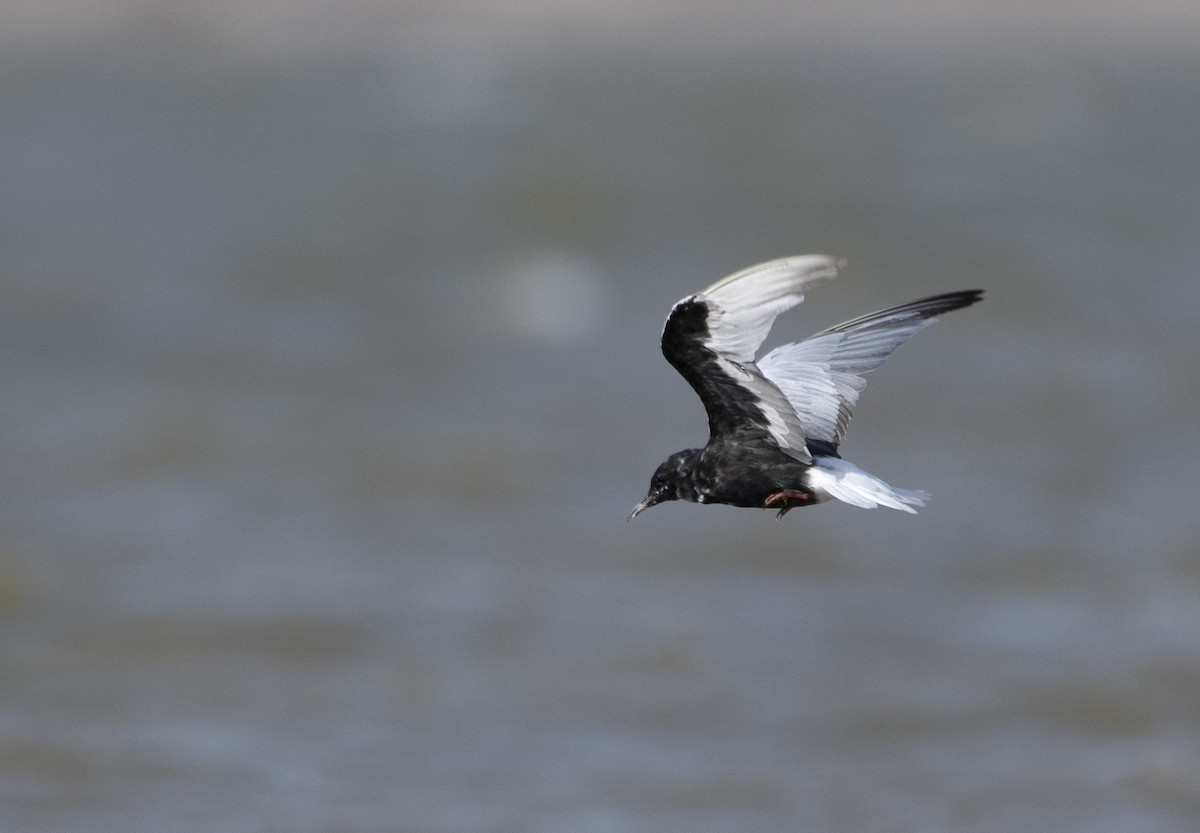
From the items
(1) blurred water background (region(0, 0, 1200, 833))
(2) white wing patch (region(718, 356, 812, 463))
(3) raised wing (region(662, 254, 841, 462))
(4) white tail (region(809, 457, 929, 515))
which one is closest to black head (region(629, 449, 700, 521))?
(3) raised wing (region(662, 254, 841, 462))

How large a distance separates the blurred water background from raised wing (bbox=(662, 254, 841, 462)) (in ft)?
15.5

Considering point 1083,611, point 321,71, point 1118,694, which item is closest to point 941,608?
point 1083,611

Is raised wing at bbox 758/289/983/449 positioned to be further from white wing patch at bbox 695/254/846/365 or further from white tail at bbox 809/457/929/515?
white wing patch at bbox 695/254/846/365

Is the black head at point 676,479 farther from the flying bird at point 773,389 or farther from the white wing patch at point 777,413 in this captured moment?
the white wing patch at point 777,413

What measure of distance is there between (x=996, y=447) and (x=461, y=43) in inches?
856

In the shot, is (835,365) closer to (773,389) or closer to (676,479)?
(773,389)

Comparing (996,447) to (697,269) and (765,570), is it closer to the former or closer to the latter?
(765,570)

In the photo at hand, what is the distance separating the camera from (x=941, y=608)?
16.0m

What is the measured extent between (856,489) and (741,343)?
681 millimetres

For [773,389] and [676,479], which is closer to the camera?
[773,389]

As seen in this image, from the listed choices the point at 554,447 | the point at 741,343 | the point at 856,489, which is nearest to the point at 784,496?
the point at 856,489

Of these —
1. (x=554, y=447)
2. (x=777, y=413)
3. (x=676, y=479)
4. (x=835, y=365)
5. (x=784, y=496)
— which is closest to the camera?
(x=784, y=496)

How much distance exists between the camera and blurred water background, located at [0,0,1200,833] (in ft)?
42.1

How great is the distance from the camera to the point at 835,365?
8086 millimetres
